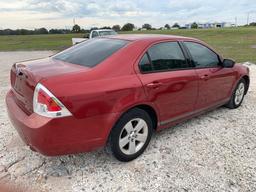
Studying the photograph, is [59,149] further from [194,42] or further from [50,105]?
[194,42]

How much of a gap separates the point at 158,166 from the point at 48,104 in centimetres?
154

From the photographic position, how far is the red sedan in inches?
97.1

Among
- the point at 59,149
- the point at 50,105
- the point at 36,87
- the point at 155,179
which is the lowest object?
the point at 155,179

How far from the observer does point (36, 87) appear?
250 cm

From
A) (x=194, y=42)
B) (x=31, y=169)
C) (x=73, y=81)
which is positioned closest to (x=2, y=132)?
(x=31, y=169)

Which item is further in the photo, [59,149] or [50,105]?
[59,149]

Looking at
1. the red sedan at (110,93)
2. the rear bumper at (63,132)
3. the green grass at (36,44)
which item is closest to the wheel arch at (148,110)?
the red sedan at (110,93)

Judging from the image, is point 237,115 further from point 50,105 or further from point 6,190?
point 6,190

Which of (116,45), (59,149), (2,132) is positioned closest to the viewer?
(59,149)

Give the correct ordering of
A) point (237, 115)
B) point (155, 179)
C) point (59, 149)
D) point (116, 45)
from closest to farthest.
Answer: point (59, 149)
point (155, 179)
point (116, 45)
point (237, 115)

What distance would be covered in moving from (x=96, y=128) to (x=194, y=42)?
7.63 feet

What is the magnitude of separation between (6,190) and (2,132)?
155 cm

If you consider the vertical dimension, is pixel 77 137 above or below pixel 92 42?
below

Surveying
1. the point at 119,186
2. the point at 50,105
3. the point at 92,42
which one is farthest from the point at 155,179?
the point at 92,42
